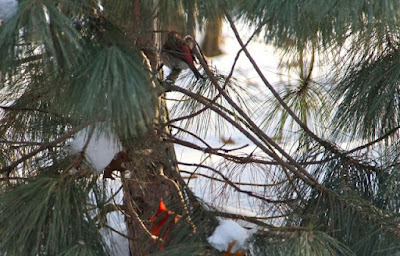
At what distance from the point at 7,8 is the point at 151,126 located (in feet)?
1.06

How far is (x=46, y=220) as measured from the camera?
2.84ft

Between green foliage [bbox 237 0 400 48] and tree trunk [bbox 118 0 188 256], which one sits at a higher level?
green foliage [bbox 237 0 400 48]

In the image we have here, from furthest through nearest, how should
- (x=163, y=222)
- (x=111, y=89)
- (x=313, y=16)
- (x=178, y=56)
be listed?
(x=178, y=56), (x=163, y=222), (x=313, y=16), (x=111, y=89)

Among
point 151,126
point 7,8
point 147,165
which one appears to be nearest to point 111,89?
point 7,8

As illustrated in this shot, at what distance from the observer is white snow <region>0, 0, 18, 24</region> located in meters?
0.72

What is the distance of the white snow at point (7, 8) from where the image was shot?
2.37 ft

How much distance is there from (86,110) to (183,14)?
0.17 m

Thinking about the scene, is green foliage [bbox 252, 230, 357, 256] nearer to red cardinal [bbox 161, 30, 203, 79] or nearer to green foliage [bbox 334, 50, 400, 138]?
green foliage [bbox 334, 50, 400, 138]

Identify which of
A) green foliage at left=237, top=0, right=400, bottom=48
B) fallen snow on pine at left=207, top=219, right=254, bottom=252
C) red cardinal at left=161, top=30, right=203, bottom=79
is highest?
red cardinal at left=161, top=30, right=203, bottom=79

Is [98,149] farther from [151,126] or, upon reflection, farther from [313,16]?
[313,16]

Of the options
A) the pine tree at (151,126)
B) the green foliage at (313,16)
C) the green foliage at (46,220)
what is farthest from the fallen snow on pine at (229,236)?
the green foliage at (313,16)

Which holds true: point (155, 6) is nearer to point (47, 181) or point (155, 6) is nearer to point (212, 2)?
point (212, 2)

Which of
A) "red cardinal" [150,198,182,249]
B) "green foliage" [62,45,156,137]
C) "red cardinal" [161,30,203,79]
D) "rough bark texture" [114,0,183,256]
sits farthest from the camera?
"red cardinal" [161,30,203,79]

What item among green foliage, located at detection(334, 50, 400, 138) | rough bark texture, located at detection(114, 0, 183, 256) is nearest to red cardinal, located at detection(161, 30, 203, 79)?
rough bark texture, located at detection(114, 0, 183, 256)
